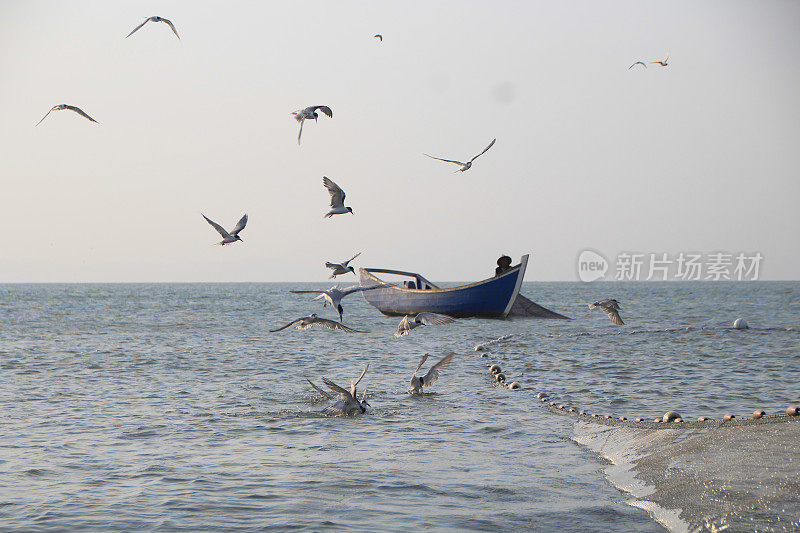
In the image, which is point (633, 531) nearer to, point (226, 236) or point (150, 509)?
point (150, 509)

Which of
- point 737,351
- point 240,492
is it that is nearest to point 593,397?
point 240,492

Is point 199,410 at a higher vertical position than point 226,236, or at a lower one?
lower

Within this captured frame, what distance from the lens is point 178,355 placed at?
25734 mm

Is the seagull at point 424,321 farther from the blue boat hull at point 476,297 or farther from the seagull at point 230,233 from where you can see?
the blue boat hull at point 476,297

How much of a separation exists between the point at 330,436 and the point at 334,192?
202 inches

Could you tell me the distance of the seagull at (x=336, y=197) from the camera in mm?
14461

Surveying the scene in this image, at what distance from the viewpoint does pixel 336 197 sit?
14531 millimetres

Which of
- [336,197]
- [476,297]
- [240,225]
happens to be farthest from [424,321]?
[476,297]

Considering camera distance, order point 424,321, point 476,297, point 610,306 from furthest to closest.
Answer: point 476,297 < point 610,306 < point 424,321

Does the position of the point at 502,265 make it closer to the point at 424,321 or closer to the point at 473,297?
the point at 473,297

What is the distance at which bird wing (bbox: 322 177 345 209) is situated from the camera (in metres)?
14.5

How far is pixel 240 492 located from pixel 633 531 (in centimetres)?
424

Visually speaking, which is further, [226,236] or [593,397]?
[593,397]

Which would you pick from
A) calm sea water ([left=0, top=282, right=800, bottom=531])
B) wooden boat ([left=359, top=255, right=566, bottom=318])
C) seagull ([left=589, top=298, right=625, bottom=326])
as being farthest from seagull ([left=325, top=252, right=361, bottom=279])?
wooden boat ([left=359, top=255, right=566, bottom=318])
